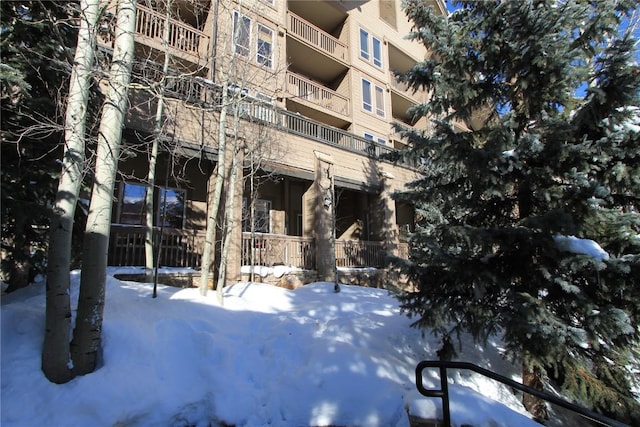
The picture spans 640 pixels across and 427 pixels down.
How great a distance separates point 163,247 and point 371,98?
14.0 metres

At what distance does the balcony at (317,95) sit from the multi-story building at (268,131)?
0.22ft

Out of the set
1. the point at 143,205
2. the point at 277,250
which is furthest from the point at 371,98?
the point at 143,205

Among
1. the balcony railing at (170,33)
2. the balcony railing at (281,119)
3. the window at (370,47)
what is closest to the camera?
the balcony railing at (281,119)

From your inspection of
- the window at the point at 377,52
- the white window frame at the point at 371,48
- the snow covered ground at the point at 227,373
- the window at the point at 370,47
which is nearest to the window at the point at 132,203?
the snow covered ground at the point at 227,373

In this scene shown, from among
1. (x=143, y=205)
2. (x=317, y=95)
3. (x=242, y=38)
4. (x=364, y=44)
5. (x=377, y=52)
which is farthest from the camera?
(x=377, y=52)

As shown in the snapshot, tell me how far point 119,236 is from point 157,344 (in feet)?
16.8

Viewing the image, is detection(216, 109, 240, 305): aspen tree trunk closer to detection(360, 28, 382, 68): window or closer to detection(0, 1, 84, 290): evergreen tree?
detection(0, 1, 84, 290): evergreen tree

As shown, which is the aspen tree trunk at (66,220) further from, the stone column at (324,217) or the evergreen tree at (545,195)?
the stone column at (324,217)

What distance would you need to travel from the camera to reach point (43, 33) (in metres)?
5.11

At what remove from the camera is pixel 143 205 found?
10516 millimetres

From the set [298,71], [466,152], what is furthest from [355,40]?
[466,152]

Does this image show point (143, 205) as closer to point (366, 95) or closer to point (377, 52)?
point (366, 95)

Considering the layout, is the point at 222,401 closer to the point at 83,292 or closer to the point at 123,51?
the point at 83,292

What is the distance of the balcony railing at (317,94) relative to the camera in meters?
15.3
